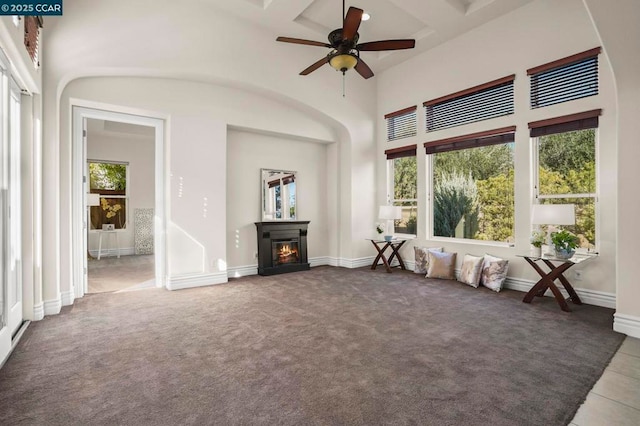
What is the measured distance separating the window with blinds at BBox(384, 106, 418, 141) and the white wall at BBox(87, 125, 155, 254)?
590 cm

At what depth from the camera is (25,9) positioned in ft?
7.79

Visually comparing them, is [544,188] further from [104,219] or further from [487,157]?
[104,219]

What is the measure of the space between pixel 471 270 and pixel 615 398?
2.98 meters

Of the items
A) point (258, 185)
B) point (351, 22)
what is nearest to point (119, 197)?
point (258, 185)

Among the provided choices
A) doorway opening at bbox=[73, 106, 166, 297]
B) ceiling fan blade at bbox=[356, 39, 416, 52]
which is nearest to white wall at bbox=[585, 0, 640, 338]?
ceiling fan blade at bbox=[356, 39, 416, 52]

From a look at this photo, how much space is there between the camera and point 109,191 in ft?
26.2

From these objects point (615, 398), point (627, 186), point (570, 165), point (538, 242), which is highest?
point (570, 165)

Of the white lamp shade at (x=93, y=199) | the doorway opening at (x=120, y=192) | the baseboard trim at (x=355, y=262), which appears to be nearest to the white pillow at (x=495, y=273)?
the baseboard trim at (x=355, y=262)

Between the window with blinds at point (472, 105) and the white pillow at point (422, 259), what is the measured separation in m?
2.07

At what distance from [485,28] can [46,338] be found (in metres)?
6.63

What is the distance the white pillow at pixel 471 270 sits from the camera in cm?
488

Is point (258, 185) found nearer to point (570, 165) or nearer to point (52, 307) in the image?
point (52, 307)

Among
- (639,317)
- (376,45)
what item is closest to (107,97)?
(376,45)

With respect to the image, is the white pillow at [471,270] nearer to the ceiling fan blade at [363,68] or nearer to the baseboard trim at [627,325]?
the baseboard trim at [627,325]
